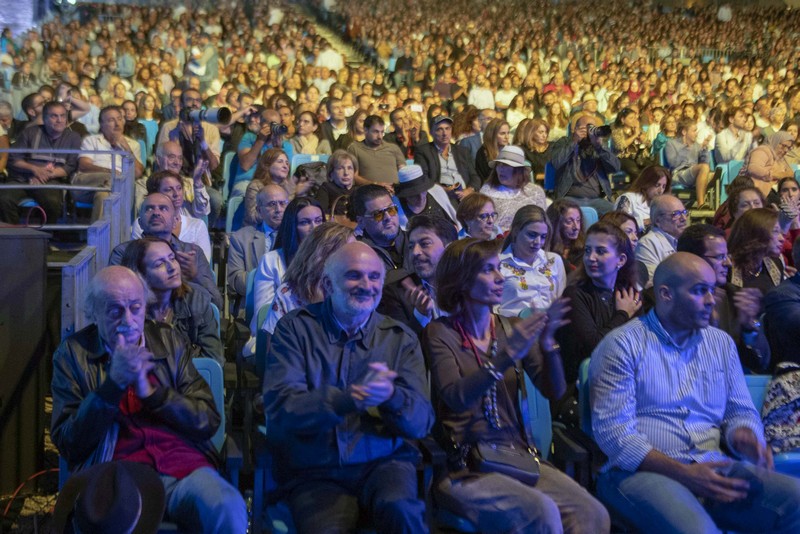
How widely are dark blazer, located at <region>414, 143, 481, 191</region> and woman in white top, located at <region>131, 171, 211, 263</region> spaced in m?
2.53

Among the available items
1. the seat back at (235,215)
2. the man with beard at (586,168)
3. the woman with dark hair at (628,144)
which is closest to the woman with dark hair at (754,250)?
the man with beard at (586,168)

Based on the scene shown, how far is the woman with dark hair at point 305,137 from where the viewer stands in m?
8.60

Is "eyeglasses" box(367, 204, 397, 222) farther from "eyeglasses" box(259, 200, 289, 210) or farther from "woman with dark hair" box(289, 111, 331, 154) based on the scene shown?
"woman with dark hair" box(289, 111, 331, 154)

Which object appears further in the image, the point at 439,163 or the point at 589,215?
the point at 439,163

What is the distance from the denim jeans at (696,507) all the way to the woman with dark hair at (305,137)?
591 centimetres

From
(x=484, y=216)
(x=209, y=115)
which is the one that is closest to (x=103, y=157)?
(x=209, y=115)

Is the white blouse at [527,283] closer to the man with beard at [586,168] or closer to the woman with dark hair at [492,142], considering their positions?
the man with beard at [586,168]

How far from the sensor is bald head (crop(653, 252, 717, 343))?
10.7 ft

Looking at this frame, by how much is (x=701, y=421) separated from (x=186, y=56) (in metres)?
10.9

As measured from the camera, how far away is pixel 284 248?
4.70 m

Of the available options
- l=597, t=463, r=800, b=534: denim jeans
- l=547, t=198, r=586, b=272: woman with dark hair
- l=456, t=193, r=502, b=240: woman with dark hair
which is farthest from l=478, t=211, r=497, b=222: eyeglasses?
l=597, t=463, r=800, b=534: denim jeans

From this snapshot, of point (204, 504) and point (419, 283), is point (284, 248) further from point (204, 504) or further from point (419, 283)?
point (204, 504)

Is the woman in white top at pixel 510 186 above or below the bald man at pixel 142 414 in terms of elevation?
above

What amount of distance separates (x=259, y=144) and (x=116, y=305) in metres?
4.65
